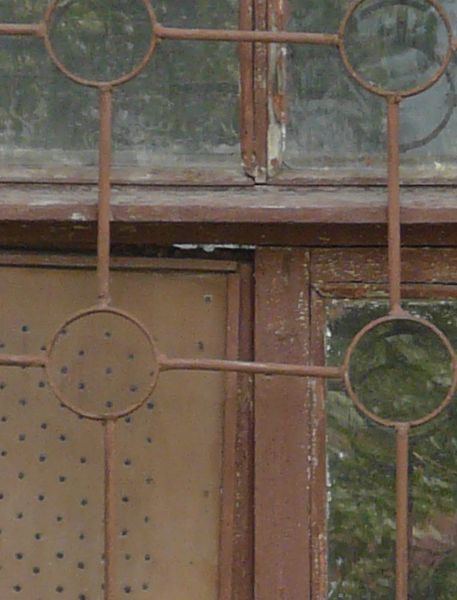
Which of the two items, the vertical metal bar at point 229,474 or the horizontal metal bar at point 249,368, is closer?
the horizontal metal bar at point 249,368

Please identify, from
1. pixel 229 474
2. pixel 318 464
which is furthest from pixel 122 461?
pixel 318 464

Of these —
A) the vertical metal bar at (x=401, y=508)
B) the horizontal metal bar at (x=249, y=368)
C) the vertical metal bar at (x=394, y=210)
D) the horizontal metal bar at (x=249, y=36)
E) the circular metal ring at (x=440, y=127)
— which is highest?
the horizontal metal bar at (x=249, y=36)

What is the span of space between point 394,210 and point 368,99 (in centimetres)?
20

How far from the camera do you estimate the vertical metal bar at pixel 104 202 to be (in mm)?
1139

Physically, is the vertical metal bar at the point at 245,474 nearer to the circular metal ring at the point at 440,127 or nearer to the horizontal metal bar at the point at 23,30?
the circular metal ring at the point at 440,127

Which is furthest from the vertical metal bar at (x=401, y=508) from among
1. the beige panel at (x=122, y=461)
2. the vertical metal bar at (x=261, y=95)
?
the vertical metal bar at (x=261, y=95)

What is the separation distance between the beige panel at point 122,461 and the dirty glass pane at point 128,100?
0.46 ft

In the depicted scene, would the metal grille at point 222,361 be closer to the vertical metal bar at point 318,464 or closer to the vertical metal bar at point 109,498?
the vertical metal bar at point 109,498

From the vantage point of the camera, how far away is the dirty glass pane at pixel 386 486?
1279mm

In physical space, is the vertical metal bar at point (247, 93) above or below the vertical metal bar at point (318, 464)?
above

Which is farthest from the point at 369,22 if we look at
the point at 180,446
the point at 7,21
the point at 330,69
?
the point at 180,446

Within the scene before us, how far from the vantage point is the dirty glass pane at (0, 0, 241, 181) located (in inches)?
50.9

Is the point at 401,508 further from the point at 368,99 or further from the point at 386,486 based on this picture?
the point at 368,99

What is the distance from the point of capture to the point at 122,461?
1.29 meters
